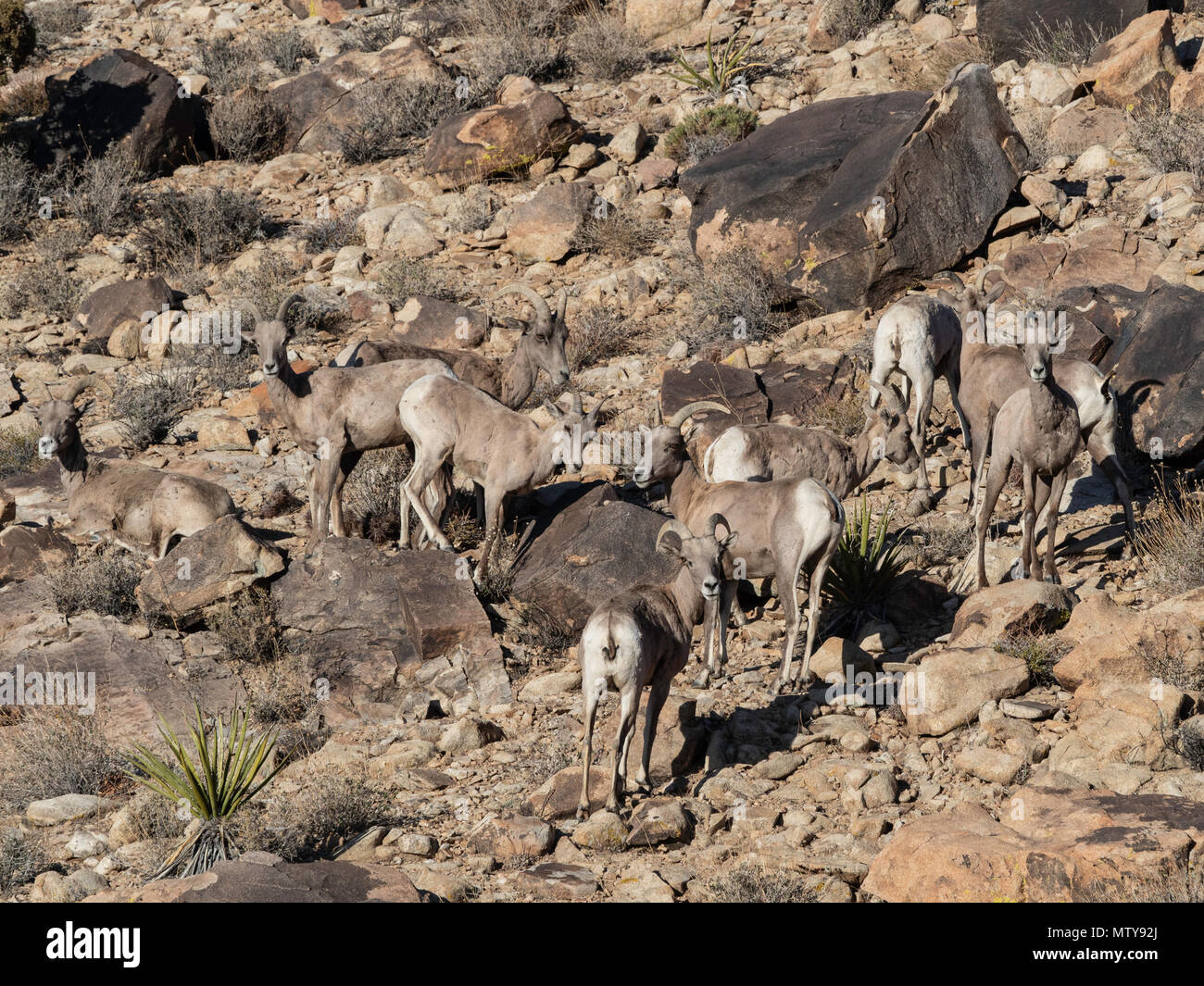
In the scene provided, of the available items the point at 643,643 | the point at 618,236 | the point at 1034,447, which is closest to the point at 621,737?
the point at 643,643

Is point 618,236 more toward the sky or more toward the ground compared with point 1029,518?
more toward the sky

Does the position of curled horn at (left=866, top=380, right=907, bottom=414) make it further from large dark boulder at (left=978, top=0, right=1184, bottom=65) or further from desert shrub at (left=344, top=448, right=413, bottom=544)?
large dark boulder at (left=978, top=0, right=1184, bottom=65)

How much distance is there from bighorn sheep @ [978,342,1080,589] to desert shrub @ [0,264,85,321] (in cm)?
1347

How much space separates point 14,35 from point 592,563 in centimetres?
1644

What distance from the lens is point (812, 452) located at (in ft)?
33.5

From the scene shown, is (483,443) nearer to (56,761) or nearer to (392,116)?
(56,761)

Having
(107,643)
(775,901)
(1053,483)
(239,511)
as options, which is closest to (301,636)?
(107,643)

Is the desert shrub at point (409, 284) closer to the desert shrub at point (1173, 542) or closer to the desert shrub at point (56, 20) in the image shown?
the desert shrub at point (1173, 542)

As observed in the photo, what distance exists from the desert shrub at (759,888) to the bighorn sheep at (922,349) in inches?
223

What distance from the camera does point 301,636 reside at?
9891mm

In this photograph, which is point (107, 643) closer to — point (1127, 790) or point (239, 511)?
point (239, 511)

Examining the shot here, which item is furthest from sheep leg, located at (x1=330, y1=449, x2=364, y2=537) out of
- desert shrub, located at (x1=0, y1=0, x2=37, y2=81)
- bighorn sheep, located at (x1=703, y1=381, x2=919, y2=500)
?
desert shrub, located at (x1=0, y1=0, x2=37, y2=81)

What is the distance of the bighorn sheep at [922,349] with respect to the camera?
1138 cm

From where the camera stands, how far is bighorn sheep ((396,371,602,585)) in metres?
10.4
